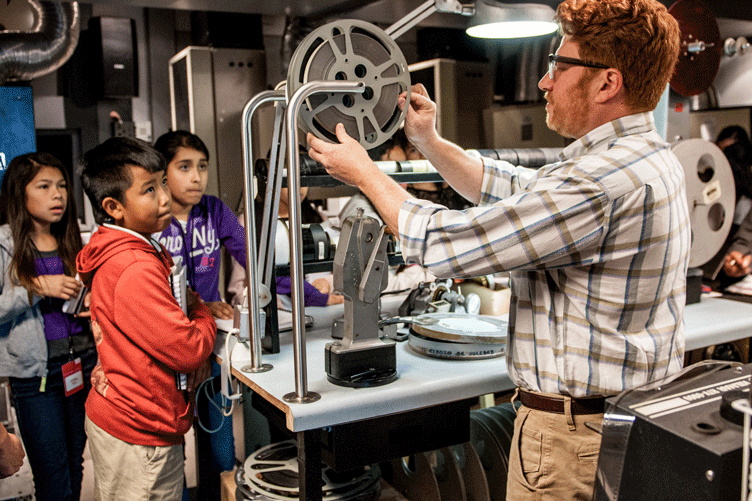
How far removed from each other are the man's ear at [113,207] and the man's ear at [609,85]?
1.35 meters

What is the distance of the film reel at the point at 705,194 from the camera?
253 centimetres

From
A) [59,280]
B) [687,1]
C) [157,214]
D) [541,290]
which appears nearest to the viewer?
[541,290]

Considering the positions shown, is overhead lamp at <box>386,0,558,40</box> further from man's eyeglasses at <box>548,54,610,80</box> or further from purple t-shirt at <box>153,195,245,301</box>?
purple t-shirt at <box>153,195,245,301</box>

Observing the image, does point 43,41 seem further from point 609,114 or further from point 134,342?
point 609,114

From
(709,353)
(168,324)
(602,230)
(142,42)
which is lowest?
(709,353)

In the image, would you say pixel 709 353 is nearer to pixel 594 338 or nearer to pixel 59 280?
pixel 594 338

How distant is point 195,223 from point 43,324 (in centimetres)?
71

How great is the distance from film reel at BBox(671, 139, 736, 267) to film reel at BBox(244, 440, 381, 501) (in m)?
1.54

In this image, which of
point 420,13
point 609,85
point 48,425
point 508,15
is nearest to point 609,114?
point 609,85

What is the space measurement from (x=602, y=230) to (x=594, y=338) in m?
0.22

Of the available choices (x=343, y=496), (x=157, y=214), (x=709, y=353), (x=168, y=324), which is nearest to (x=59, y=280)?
(x=157, y=214)

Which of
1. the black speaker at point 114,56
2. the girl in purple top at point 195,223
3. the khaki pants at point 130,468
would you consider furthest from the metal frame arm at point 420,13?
the black speaker at point 114,56

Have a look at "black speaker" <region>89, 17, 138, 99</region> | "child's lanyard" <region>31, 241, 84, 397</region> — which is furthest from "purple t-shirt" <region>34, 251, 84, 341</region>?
"black speaker" <region>89, 17, 138, 99</region>

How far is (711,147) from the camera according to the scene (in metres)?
2.59
